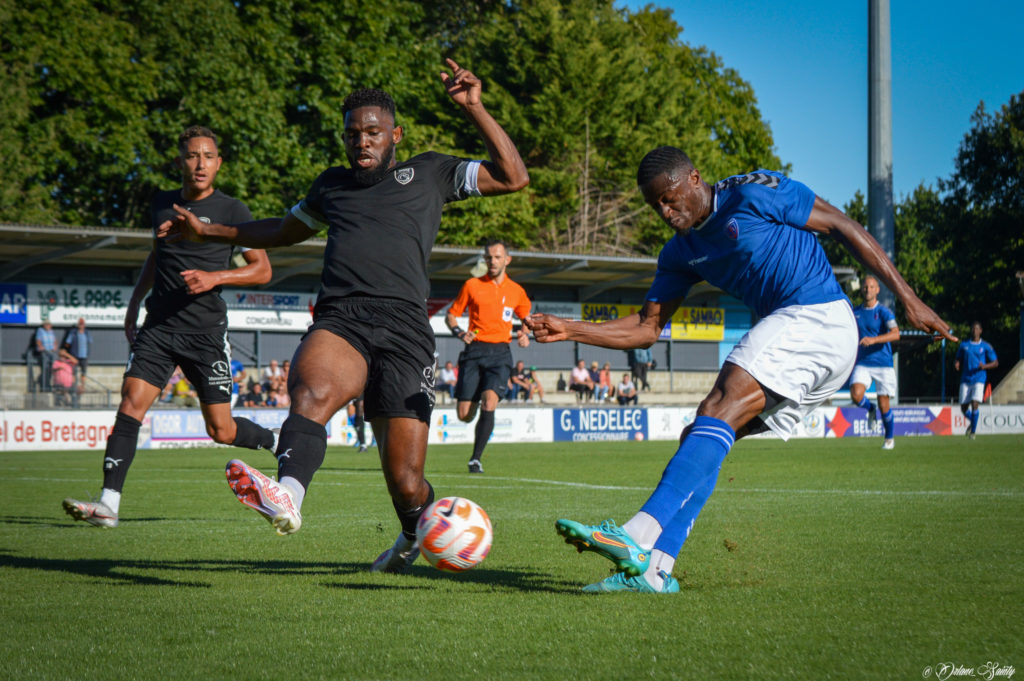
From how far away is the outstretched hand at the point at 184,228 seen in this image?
16.7 feet

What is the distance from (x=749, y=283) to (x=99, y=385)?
85.0ft

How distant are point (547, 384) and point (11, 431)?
17451mm

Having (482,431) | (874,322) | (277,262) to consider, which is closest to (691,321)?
Answer: (277,262)

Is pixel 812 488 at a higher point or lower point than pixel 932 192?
lower

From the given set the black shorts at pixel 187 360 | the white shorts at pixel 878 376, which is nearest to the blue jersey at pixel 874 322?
the white shorts at pixel 878 376

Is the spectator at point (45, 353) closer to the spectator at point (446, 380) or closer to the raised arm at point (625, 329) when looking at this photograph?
the spectator at point (446, 380)

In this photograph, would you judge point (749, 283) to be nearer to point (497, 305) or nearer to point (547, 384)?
point (497, 305)

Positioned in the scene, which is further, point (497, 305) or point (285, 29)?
point (285, 29)

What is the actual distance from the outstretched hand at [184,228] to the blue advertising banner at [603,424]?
69.4ft

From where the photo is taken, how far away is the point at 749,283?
5000 millimetres

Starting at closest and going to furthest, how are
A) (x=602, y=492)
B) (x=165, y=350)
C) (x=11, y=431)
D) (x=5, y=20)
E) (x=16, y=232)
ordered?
1. (x=165, y=350)
2. (x=602, y=492)
3. (x=11, y=431)
4. (x=16, y=232)
5. (x=5, y=20)

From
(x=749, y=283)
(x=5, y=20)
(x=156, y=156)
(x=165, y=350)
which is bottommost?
(x=165, y=350)

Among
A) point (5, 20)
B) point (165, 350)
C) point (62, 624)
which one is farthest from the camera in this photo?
point (5, 20)

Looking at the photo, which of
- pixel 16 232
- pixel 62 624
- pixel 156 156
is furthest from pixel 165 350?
pixel 156 156
